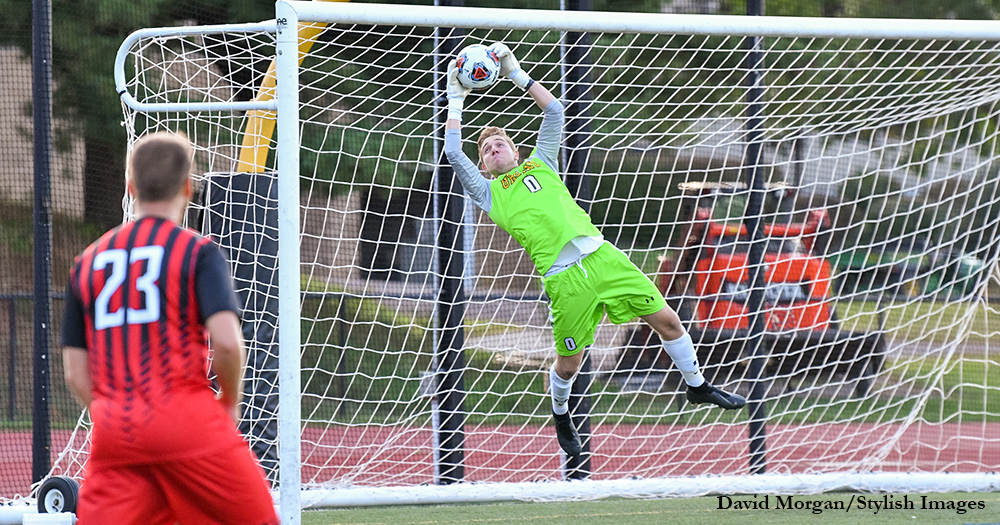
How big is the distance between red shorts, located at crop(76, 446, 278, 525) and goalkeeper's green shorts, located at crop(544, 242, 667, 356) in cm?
271

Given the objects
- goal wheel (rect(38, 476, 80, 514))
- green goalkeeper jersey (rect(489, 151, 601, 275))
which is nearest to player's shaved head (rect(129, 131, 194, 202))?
goal wheel (rect(38, 476, 80, 514))

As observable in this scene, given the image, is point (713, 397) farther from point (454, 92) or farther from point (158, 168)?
point (158, 168)

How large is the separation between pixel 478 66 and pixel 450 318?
2232 millimetres

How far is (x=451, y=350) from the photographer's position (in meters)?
6.19

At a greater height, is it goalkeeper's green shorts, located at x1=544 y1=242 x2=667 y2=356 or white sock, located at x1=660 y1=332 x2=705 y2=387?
goalkeeper's green shorts, located at x1=544 y1=242 x2=667 y2=356

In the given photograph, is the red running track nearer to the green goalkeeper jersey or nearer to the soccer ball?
the green goalkeeper jersey

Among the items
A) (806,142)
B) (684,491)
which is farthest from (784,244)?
(684,491)

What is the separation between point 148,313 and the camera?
7.68 feet

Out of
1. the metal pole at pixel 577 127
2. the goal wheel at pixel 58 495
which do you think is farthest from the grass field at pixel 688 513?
the metal pole at pixel 577 127

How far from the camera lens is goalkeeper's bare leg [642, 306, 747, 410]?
191 inches

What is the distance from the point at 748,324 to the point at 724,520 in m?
1.90

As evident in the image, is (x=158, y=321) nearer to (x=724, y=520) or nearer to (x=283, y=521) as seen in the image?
(x=283, y=521)

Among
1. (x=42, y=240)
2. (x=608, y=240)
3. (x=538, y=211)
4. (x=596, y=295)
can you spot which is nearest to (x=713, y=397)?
(x=596, y=295)

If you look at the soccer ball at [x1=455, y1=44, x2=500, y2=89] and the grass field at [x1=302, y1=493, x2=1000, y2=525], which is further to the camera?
the grass field at [x1=302, y1=493, x2=1000, y2=525]
